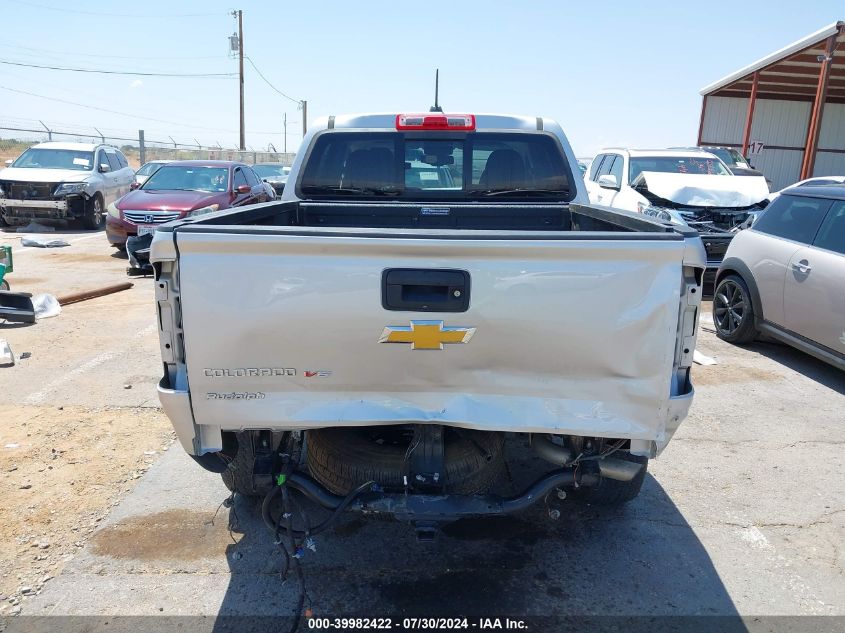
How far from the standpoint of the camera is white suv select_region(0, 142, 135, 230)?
610 inches

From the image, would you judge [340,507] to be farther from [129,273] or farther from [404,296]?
[129,273]

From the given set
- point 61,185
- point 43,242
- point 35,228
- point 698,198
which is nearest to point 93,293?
point 43,242

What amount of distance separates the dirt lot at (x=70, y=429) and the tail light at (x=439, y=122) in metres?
2.81

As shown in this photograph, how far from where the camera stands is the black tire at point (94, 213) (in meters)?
16.3

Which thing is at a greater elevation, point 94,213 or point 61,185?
point 61,185

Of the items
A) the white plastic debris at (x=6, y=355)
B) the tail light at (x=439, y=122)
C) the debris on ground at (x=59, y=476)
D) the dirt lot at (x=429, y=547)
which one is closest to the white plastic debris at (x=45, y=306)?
the white plastic debris at (x=6, y=355)

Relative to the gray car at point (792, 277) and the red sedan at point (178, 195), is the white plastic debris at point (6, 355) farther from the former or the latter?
the gray car at point (792, 277)

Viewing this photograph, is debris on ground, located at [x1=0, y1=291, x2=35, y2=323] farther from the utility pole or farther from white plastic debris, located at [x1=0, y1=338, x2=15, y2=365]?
the utility pole

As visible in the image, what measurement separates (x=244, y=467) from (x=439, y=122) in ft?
8.43

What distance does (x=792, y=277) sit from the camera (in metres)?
6.50

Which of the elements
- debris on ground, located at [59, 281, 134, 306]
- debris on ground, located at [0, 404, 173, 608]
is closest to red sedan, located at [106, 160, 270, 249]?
debris on ground, located at [59, 281, 134, 306]

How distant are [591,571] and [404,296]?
184 centimetres

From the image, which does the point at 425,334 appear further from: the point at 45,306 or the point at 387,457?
the point at 45,306

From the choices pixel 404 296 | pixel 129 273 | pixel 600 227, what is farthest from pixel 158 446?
pixel 129 273
